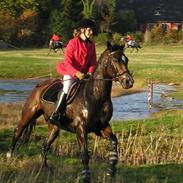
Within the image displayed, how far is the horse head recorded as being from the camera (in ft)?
33.0

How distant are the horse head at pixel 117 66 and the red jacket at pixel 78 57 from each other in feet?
2.20

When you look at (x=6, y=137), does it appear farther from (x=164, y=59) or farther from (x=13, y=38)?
(x=13, y=38)

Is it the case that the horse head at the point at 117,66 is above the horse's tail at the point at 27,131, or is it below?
above

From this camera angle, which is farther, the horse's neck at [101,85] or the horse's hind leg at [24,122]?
the horse's hind leg at [24,122]

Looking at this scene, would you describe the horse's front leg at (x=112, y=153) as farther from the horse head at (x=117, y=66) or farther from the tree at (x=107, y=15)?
the tree at (x=107, y=15)

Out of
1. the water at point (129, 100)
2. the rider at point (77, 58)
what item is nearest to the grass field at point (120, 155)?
the rider at point (77, 58)

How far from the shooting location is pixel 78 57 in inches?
440

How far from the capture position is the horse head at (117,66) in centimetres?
1005

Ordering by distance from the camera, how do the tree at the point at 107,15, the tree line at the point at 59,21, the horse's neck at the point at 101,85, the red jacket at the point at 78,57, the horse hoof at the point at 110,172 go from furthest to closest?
the tree at the point at 107,15 → the tree line at the point at 59,21 → the red jacket at the point at 78,57 → the horse's neck at the point at 101,85 → the horse hoof at the point at 110,172

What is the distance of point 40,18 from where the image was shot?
77.9 meters

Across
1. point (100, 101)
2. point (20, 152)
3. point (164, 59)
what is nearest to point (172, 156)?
point (20, 152)

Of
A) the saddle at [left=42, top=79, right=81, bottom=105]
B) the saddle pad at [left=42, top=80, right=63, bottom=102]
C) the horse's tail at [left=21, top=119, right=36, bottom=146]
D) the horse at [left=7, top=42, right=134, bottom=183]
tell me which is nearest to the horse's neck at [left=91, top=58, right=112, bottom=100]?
the horse at [left=7, top=42, right=134, bottom=183]

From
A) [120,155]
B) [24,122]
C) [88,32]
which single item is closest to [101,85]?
[88,32]

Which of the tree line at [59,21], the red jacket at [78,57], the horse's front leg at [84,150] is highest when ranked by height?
the red jacket at [78,57]
